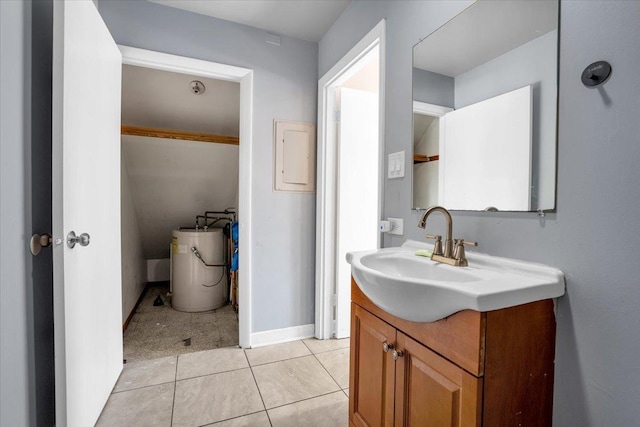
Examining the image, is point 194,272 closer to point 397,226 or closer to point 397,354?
point 397,226

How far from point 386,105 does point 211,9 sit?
1363 mm

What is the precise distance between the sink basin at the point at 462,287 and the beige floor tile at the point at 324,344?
4.50ft

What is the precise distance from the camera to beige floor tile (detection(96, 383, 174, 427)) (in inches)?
55.1

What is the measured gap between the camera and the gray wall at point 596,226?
69 cm

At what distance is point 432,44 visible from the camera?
126 cm

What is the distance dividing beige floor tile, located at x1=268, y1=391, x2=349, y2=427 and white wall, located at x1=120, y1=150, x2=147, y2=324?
1.67 metres

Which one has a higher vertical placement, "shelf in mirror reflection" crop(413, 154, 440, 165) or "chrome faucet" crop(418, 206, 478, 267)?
"shelf in mirror reflection" crop(413, 154, 440, 165)

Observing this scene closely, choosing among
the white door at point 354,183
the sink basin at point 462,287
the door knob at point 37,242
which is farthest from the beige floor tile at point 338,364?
the door knob at point 37,242

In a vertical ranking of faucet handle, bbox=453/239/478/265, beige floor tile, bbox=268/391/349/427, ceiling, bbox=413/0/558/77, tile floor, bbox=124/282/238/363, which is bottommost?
tile floor, bbox=124/282/238/363

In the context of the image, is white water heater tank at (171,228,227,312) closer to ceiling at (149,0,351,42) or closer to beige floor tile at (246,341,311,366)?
beige floor tile at (246,341,311,366)

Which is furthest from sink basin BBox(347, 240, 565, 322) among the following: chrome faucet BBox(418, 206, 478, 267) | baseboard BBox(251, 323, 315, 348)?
baseboard BBox(251, 323, 315, 348)

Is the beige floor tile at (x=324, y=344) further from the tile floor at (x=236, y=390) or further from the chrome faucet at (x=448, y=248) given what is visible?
the chrome faucet at (x=448, y=248)

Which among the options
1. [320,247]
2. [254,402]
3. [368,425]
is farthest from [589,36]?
[254,402]

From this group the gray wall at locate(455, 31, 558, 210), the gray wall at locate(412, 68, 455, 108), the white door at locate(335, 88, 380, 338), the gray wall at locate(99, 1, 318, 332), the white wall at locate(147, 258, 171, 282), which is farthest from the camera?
the white wall at locate(147, 258, 171, 282)
